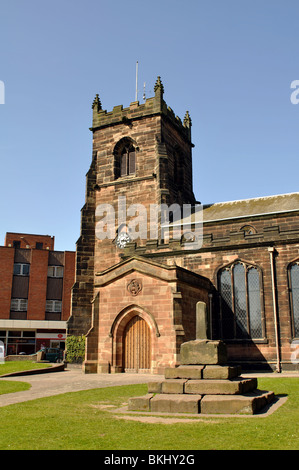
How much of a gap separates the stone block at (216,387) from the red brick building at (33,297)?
3888cm

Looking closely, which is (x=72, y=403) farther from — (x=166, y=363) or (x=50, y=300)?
(x=50, y=300)

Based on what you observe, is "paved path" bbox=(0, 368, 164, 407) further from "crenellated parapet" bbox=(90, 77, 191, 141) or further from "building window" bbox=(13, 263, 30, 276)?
"building window" bbox=(13, 263, 30, 276)

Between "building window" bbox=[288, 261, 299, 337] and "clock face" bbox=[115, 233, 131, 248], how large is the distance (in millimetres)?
12062

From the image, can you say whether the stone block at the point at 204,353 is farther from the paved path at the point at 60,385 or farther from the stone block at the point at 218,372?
the paved path at the point at 60,385

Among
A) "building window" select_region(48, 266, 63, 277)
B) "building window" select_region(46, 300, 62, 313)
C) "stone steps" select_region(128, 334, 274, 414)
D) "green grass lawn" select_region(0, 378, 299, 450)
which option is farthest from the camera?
"building window" select_region(48, 266, 63, 277)

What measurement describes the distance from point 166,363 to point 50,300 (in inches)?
1288

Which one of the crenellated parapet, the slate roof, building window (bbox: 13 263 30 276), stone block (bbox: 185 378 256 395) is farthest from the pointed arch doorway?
building window (bbox: 13 263 30 276)


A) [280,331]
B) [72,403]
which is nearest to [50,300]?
[280,331]

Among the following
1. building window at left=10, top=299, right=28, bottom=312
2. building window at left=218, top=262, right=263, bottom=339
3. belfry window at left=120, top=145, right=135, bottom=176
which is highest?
belfry window at left=120, top=145, right=135, bottom=176

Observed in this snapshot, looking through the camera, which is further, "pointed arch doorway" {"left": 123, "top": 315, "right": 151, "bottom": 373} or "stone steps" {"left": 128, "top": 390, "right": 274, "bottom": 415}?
"pointed arch doorway" {"left": 123, "top": 315, "right": 151, "bottom": 373}

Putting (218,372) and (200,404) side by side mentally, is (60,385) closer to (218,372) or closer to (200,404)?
(218,372)

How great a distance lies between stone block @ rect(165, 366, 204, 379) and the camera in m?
10.5

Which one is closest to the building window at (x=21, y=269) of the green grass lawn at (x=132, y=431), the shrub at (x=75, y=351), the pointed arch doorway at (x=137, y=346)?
the shrub at (x=75, y=351)

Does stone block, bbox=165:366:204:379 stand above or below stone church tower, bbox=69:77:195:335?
below
